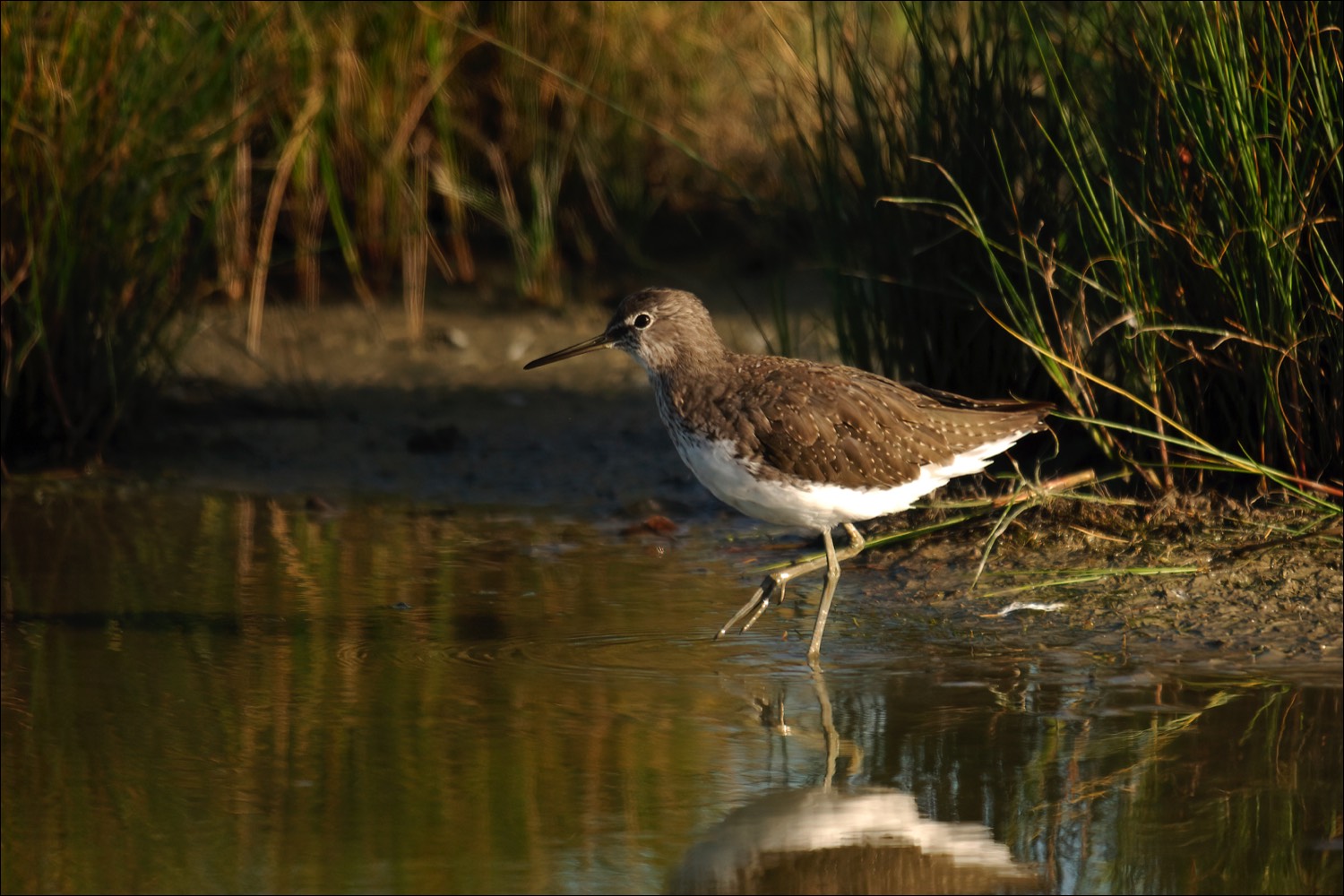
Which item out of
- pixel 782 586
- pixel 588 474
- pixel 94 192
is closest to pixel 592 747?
pixel 782 586

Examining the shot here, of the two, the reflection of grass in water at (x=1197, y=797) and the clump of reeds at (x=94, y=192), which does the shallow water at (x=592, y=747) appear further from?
the clump of reeds at (x=94, y=192)

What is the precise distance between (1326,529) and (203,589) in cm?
364

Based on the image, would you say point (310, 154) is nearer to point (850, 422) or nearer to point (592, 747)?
point (850, 422)

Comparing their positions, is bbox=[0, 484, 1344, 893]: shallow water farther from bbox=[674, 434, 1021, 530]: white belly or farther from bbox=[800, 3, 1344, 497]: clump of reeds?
bbox=[800, 3, 1344, 497]: clump of reeds

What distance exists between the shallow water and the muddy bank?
37 centimetres

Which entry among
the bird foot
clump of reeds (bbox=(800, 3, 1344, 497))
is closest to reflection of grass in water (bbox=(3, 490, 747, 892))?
the bird foot

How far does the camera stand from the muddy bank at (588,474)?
5180 mm

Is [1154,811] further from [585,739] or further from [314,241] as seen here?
[314,241]

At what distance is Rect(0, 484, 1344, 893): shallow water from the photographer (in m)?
3.48

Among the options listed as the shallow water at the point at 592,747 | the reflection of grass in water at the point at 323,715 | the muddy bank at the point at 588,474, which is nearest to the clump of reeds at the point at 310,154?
the muddy bank at the point at 588,474

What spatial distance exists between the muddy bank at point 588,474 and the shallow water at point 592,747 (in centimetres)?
37

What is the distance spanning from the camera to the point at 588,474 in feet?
24.1

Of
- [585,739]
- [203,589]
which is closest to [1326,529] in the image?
[585,739]

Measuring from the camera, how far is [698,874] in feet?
11.3
